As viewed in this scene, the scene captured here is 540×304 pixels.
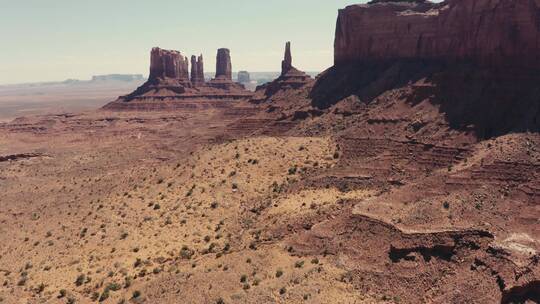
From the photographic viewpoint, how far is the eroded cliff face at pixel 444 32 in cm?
4841

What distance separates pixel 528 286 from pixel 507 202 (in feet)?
31.8

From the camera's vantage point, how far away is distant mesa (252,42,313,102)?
338 ft

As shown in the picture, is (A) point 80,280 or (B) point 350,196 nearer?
(A) point 80,280

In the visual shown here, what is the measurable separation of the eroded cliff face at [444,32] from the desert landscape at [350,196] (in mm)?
203

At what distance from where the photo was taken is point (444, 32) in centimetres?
6019

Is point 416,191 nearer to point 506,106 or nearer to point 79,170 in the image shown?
point 506,106

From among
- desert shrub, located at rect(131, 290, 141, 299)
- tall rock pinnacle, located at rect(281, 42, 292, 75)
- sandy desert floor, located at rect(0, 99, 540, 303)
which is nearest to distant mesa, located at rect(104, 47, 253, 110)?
tall rock pinnacle, located at rect(281, 42, 292, 75)

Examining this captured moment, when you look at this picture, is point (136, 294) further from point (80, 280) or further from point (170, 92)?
point (170, 92)

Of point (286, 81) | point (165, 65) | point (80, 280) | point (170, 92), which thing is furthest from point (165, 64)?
point (80, 280)

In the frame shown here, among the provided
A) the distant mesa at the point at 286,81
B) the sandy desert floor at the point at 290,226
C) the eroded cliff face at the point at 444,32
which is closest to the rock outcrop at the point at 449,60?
the eroded cliff face at the point at 444,32

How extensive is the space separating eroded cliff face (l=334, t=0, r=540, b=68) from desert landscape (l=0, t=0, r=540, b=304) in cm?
20

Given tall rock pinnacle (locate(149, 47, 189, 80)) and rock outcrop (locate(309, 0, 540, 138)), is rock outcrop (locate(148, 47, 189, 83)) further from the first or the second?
rock outcrop (locate(309, 0, 540, 138))

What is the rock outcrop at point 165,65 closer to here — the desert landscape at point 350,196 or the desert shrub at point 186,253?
the desert landscape at point 350,196

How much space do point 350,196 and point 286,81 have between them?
2535 inches
